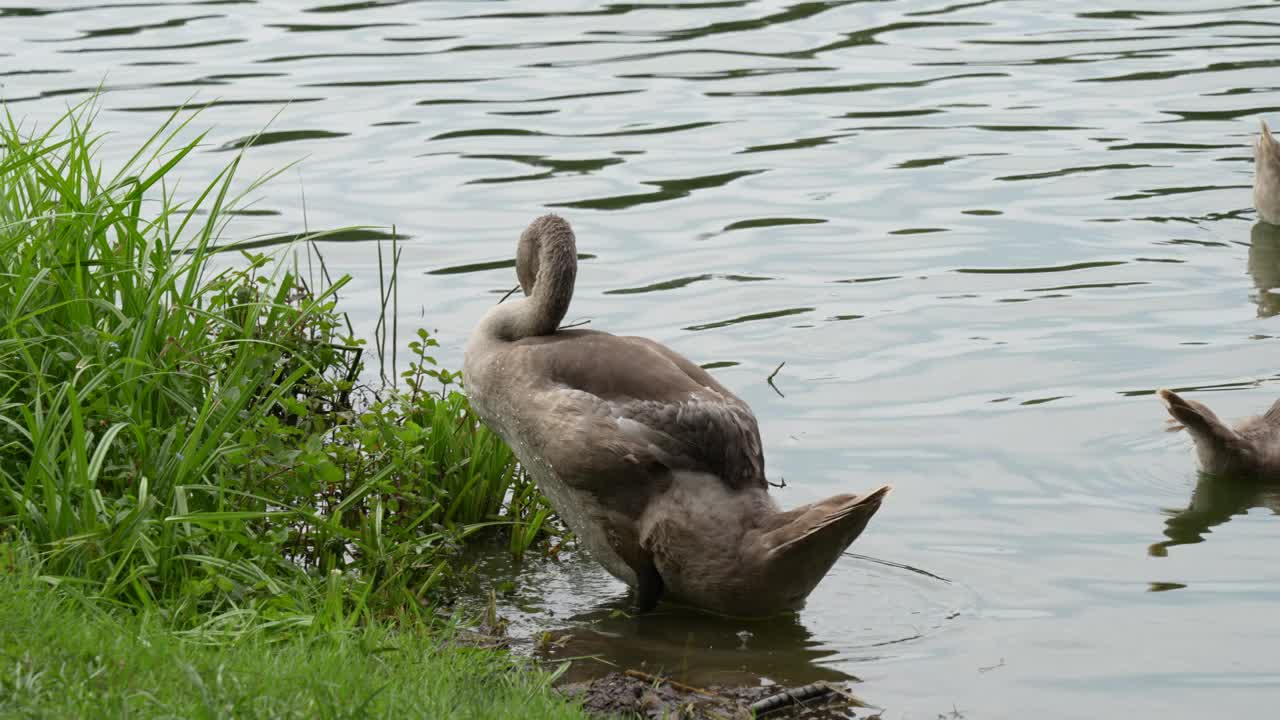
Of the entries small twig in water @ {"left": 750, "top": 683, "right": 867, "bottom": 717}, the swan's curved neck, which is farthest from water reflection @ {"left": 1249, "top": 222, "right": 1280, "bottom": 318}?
small twig in water @ {"left": 750, "top": 683, "right": 867, "bottom": 717}

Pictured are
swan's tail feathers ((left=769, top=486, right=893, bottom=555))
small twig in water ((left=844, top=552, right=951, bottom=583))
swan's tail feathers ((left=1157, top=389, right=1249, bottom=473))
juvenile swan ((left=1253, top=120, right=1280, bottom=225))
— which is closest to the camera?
swan's tail feathers ((left=769, top=486, right=893, bottom=555))

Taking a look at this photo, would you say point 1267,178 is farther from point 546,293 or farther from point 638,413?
point 638,413

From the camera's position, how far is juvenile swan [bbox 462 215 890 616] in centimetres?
598

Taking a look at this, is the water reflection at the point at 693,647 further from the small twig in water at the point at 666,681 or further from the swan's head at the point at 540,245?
the swan's head at the point at 540,245

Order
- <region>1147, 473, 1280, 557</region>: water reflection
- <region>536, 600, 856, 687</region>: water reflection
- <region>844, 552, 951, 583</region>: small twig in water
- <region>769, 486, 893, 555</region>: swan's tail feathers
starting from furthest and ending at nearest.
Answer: <region>1147, 473, 1280, 557</region>: water reflection, <region>844, 552, 951, 583</region>: small twig in water, <region>536, 600, 856, 687</region>: water reflection, <region>769, 486, 893, 555</region>: swan's tail feathers

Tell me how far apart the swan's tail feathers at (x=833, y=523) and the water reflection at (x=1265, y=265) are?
478cm

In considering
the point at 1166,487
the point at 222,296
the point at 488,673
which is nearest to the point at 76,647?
the point at 488,673

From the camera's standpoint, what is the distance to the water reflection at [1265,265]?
991 centimetres

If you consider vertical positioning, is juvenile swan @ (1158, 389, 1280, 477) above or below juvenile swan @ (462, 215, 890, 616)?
below

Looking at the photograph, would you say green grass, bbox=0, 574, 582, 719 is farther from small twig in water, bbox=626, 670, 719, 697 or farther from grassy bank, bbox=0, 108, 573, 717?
small twig in water, bbox=626, 670, 719, 697

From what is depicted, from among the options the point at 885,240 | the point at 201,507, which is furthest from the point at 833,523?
the point at 885,240

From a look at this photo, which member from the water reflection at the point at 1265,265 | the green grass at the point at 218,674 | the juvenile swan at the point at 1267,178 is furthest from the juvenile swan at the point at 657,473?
the juvenile swan at the point at 1267,178

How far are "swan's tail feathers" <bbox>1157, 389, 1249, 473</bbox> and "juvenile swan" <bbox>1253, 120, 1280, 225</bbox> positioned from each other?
409 cm

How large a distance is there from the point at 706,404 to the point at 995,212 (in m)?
5.89
